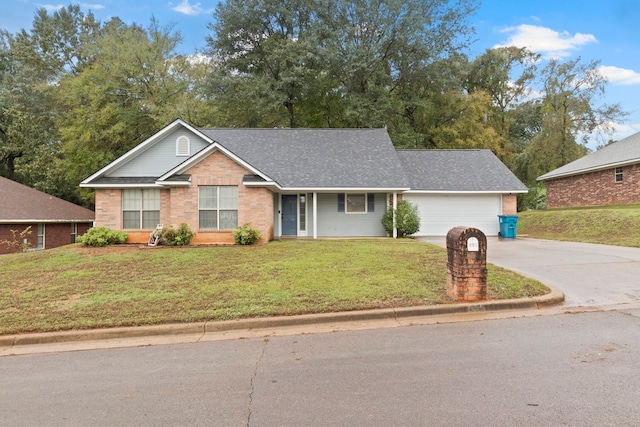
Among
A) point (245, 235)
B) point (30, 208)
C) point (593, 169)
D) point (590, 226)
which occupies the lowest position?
point (245, 235)

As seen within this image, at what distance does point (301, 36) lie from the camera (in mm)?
27406

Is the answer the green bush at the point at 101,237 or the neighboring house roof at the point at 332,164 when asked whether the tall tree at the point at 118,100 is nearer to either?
the neighboring house roof at the point at 332,164

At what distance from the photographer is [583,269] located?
8.56m

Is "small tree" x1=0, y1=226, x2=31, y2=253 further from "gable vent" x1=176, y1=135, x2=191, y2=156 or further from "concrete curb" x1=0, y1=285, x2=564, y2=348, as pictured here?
"concrete curb" x1=0, y1=285, x2=564, y2=348

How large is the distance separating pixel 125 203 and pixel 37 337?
11.1m

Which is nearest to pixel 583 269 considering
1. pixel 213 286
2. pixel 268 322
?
pixel 268 322

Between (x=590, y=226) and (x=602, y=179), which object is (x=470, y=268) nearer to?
(x=590, y=226)

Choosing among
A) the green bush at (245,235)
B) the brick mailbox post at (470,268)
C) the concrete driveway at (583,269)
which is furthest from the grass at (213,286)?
the green bush at (245,235)

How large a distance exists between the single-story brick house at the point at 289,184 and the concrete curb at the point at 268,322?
8566mm

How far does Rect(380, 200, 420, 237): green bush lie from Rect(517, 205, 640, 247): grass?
6458 mm

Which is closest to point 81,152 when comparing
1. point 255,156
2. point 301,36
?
point 255,156

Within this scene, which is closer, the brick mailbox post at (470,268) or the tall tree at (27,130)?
the brick mailbox post at (470,268)

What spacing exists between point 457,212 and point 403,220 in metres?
3.86

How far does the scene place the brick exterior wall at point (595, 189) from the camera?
21.6 meters
